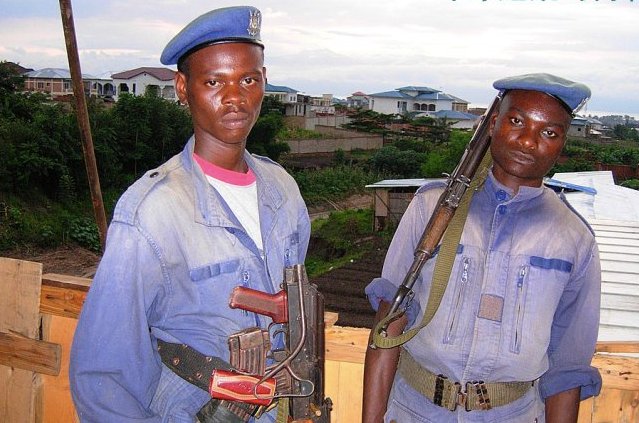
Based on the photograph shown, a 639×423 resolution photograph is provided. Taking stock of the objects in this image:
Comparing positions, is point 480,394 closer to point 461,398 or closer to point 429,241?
point 461,398

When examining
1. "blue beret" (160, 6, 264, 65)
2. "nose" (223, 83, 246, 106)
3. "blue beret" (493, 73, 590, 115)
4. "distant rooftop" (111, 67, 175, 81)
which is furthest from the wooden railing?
"distant rooftop" (111, 67, 175, 81)

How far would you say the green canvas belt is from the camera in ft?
6.64

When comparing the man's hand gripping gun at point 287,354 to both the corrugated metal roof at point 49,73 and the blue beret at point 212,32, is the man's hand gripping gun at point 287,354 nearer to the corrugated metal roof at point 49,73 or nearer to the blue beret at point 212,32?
the blue beret at point 212,32

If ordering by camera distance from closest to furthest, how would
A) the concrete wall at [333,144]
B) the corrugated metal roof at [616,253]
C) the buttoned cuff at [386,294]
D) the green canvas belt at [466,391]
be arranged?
the green canvas belt at [466,391] → the buttoned cuff at [386,294] → the corrugated metal roof at [616,253] → the concrete wall at [333,144]

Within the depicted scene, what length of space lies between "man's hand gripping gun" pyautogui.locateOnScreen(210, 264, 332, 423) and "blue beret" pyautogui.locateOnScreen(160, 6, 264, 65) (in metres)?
0.67

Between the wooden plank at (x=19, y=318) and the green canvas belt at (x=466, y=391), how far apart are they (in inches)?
69.3

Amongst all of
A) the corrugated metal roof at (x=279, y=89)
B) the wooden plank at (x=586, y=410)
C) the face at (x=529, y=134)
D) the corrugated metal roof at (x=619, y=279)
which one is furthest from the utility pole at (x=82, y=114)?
the corrugated metal roof at (x=279, y=89)

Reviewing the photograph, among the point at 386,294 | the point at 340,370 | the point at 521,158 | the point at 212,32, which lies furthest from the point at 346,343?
the point at 212,32

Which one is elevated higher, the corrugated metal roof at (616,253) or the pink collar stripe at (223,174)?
the pink collar stripe at (223,174)

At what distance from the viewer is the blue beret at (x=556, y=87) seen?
1991 mm

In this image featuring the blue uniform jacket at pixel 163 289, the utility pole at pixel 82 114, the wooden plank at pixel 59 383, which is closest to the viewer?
the blue uniform jacket at pixel 163 289

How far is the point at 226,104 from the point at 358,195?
3145 cm

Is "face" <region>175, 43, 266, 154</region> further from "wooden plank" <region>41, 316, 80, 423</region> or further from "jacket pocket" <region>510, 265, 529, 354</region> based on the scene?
"wooden plank" <region>41, 316, 80, 423</region>

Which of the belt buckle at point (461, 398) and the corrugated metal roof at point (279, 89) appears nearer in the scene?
the belt buckle at point (461, 398)
